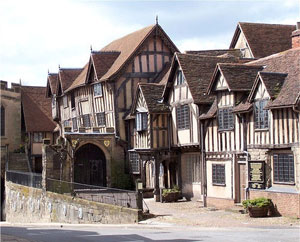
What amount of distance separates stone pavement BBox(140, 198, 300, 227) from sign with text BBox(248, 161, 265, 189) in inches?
52.1

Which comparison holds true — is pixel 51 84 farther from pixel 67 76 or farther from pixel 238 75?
pixel 238 75

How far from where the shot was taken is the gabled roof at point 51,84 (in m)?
49.2

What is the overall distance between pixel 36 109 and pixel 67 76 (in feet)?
24.9

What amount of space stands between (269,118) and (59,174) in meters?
16.2

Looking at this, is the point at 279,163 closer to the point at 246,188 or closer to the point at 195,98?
the point at 246,188

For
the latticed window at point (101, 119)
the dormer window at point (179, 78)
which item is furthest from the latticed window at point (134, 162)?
the dormer window at point (179, 78)

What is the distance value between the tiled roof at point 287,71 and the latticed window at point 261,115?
90cm

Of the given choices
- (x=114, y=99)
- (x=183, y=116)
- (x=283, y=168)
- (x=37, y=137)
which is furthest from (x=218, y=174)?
(x=37, y=137)

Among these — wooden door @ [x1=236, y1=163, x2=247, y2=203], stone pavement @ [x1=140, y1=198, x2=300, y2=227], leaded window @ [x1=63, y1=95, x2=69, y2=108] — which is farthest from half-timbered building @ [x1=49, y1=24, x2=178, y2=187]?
wooden door @ [x1=236, y1=163, x2=247, y2=203]

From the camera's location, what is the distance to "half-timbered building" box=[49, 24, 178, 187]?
1475 inches

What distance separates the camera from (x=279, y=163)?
75.4 ft

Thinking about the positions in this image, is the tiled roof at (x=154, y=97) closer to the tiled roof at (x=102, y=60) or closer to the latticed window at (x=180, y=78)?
the latticed window at (x=180, y=78)

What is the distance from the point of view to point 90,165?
126ft

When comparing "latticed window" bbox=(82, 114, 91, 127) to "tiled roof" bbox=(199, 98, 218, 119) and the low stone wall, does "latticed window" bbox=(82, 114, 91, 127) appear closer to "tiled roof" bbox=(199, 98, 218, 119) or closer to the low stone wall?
the low stone wall
